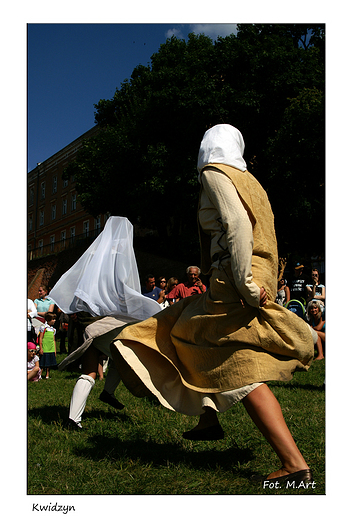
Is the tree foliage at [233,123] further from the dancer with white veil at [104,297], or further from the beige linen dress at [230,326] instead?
the beige linen dress at [230,326]

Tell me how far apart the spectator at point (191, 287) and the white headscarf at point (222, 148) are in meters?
5.13

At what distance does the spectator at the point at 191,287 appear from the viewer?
336 inches

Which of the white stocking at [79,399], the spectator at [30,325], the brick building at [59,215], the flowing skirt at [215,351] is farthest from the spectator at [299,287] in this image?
the brick building at [59,215]

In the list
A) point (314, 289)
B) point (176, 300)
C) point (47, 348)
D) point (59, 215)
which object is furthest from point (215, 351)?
point (59, 215)

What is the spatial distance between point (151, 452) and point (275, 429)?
4.34ft

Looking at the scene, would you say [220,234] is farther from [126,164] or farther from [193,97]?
[126,164]

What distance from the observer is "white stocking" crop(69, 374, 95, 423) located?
4430mm

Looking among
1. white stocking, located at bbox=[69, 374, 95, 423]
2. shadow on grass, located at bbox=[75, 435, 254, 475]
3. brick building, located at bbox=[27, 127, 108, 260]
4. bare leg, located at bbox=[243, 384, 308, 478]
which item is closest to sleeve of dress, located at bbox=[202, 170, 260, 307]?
bare leg, located at bbox=[243, 384, 308, 478]

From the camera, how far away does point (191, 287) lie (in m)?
8.95

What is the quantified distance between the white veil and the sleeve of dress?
203 cm

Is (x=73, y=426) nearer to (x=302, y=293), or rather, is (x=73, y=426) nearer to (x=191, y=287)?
(x=191, y=287)

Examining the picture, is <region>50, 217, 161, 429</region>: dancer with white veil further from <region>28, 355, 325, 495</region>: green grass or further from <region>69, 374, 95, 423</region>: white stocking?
<region>28, 355, 325, 495</region>: green grass

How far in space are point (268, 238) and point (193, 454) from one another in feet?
5.70

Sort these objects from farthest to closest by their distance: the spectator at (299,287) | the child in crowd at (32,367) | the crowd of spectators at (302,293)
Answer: the spectator at (299,287)
the crowd of spectators at (302,293)
the child in crowd at (32,367)
